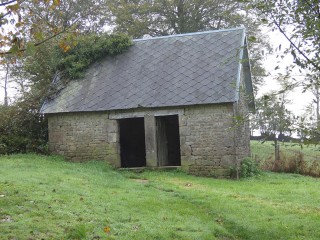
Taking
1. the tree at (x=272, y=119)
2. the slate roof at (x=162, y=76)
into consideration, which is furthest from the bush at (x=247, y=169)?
the tree at (x=272, y=119)

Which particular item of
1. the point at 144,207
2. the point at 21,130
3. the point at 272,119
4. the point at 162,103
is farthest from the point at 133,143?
the point at 272,119

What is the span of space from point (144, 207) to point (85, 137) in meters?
8.58

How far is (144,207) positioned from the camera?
9.19 metres

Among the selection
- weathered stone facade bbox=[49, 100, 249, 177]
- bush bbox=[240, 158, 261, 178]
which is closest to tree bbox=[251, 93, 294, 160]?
weathered stone facade bbox=[49, 100, 249, 177]

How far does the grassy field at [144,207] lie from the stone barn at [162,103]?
249 centimetres

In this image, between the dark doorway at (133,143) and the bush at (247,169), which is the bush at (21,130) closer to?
the dark doorway at (133,143)

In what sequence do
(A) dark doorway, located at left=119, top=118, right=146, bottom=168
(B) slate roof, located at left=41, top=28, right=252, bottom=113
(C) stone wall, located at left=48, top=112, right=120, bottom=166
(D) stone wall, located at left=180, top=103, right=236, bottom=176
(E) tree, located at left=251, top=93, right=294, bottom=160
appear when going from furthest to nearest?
(A) dark doorway, located at left=119, top=118, right=146, bottom=168 → (C) stone wall, located at left=48, top=112, right=120, bottom=166 → (B) slate roof, located at left=41, top=28, right=252, bottom=113 → (D) stone wall, located at left=180, top=103, right=236, bottom=176 → (E) tree, located at left=251, top=93, right=294, bottom=160

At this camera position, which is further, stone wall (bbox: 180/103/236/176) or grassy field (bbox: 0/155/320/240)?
stone wall (bbox: 180/103/236/176)

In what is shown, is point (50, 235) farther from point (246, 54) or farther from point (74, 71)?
point (246, 54)

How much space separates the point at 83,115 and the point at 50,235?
1095 cm

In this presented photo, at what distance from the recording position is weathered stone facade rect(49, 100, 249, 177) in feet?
51.1

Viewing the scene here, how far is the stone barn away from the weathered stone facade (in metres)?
0.04

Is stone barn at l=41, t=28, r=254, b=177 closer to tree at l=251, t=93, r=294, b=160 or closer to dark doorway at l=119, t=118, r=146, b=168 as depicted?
dark doorway at l=119, t=118, r=146, b=168

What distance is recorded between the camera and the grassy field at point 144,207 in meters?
7.20
